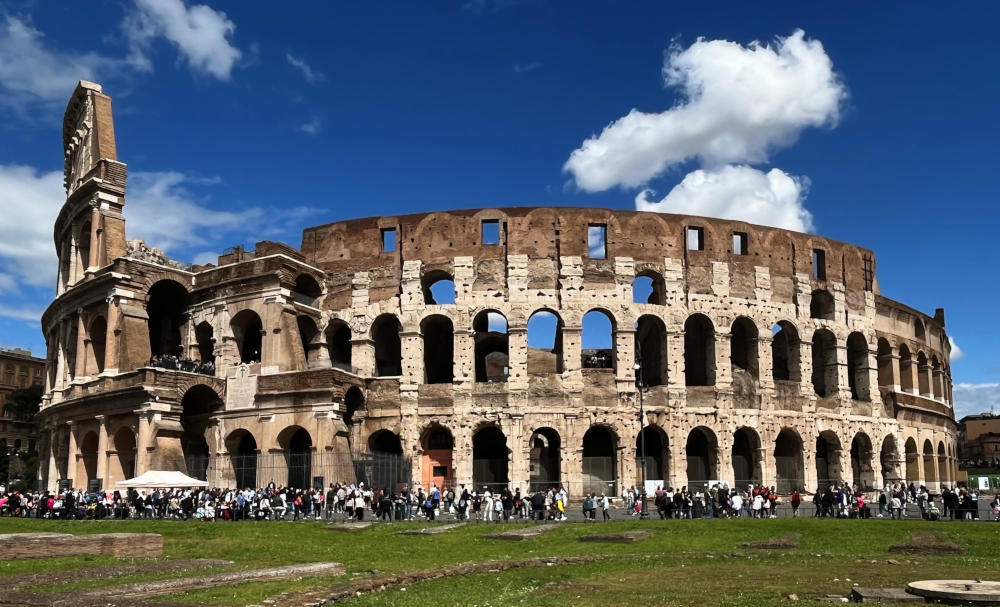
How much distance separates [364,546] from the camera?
63.4 ft

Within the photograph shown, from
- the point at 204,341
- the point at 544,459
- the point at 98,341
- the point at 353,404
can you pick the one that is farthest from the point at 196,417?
the point at 544,459

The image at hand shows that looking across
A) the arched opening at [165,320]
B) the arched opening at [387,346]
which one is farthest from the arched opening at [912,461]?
the arched opening at [165,320]

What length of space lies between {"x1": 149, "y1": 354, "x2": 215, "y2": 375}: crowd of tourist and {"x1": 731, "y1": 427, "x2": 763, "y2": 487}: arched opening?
2172 cm

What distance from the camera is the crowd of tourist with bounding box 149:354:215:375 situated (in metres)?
36.3

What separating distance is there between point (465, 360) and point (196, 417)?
11.4m

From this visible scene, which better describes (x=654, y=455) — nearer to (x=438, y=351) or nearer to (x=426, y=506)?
(x=438, y=351)

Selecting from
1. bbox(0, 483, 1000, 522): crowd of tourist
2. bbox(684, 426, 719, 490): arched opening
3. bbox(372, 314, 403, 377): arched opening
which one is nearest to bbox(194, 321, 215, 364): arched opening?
bbox(372, 314, 403, 377): arched opening

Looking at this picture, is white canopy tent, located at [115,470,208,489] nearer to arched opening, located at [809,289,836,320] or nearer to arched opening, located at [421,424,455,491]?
arched opening, located at [421,424,455,491]

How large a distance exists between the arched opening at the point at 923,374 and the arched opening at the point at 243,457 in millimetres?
32883

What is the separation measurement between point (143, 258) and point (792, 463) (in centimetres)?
2904

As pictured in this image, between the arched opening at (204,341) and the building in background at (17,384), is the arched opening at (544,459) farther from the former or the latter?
the building in background at (17,384)

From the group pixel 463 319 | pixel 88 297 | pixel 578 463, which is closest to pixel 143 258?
pixel 88 297

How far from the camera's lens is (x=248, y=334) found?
1588 inches

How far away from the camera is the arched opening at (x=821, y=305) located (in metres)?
42.0
